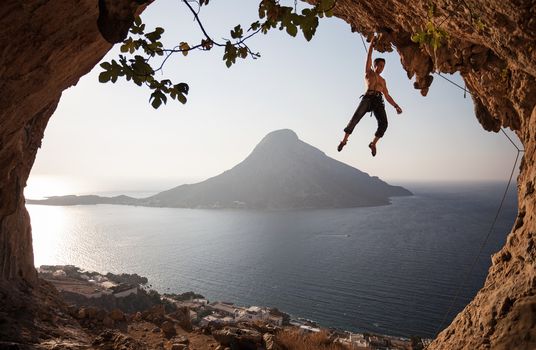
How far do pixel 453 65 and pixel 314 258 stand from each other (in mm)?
64930

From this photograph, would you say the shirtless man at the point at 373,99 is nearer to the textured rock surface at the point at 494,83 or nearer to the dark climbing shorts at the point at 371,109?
the dark climbing shorts at the point at 371,109

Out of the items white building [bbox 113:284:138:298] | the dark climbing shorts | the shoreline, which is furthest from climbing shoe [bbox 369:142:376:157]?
white building [bbox 113:284:138:298]

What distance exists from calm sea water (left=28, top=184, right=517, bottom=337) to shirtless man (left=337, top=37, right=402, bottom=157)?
126ft

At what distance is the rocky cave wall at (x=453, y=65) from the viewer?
9.37ft

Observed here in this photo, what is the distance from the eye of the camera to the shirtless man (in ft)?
20.6

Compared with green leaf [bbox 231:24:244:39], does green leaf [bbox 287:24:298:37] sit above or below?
below

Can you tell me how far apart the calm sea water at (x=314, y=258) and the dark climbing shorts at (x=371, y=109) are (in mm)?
38302

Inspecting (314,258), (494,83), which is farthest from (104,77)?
(314,258)

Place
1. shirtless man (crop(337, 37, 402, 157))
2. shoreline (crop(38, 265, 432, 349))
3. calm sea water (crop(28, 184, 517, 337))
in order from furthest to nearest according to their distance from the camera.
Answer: calm sea water (crop(28, 184, 517, 337)) < shoreline (crop(38, 265, 432, 349)) < shirtless man (crop(337, 37, 402, 157))

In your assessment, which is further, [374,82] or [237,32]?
[374,82]

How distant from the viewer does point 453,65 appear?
5816 mm

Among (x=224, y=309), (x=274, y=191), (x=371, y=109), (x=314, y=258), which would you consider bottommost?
(x=224, y=309)

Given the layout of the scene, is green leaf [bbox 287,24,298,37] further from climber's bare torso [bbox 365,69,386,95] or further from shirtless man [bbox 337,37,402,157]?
climber's bare torso [bbox 365,69,386,95]

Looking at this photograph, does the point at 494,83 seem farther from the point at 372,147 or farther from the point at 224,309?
the point at 224,309
